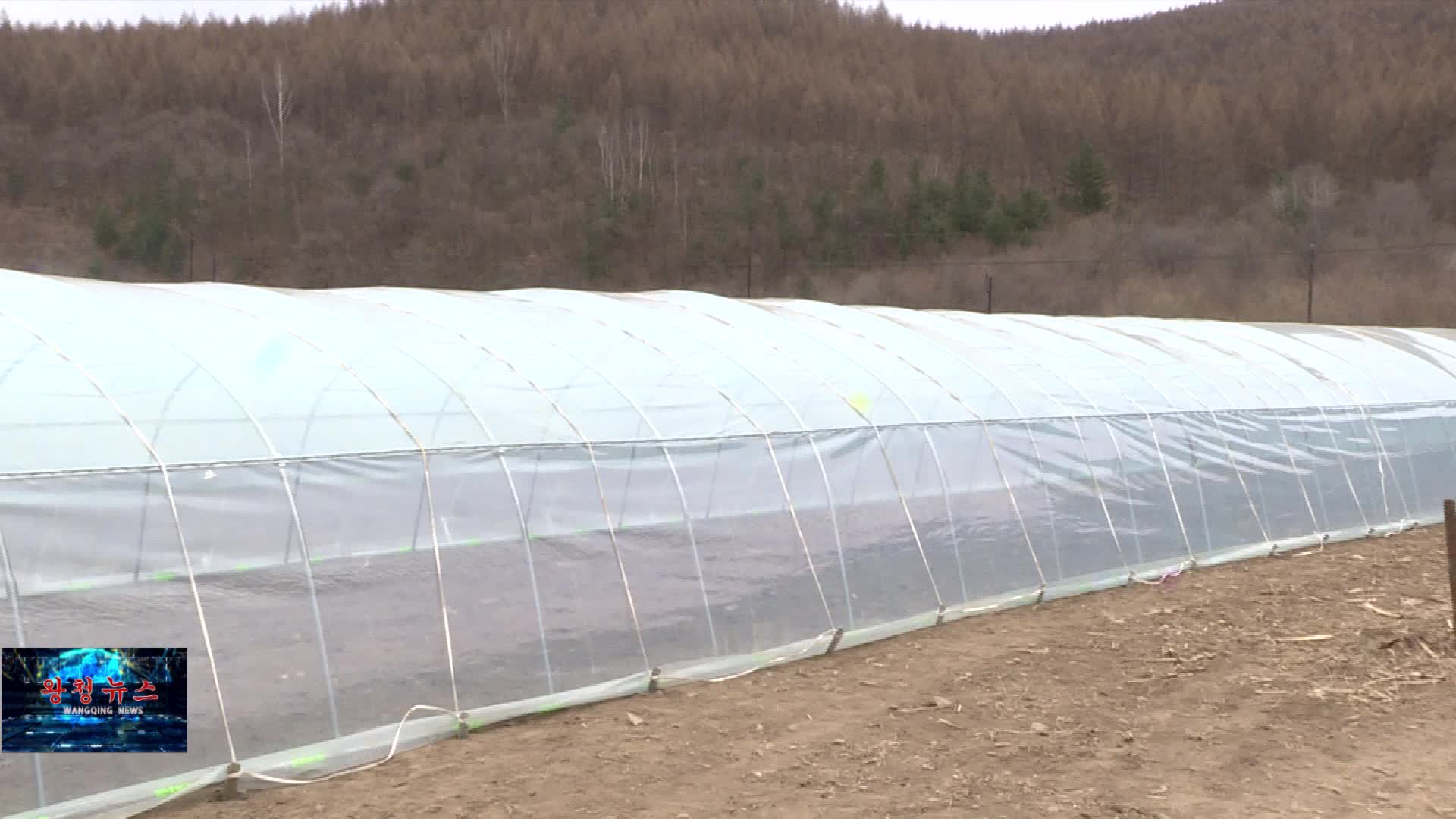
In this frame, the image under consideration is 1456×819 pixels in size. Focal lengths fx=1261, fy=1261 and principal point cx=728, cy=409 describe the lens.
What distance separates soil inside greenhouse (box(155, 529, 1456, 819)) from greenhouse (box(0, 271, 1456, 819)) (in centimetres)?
53

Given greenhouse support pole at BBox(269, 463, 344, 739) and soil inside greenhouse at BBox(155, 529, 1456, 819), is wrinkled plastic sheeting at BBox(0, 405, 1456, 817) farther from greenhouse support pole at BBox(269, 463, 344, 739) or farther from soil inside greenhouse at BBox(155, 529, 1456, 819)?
soil inside greenhouse at BBox(155, 529, 1456, 819)

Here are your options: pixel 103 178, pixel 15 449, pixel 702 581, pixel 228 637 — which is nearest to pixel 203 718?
pixel 228 637

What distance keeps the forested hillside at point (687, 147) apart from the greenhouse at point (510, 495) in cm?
3060

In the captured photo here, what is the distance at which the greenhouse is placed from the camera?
881cm

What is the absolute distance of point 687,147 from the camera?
276 ft

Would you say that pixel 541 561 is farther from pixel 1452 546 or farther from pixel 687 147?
pixel 687 147

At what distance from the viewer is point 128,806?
8.15 meters

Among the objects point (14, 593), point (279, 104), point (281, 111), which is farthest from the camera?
point (279, 104)

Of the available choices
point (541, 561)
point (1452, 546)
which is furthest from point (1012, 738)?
point (1452, 546)

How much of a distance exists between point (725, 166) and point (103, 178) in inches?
1436

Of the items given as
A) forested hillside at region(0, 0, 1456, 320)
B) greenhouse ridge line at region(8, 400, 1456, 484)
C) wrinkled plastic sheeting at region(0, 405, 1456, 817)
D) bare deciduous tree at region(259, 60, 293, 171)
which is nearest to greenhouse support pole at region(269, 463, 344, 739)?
wrinkled plastic sheeting at region(0, 405, 1456, 817)

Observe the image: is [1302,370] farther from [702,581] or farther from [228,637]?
[228,637]

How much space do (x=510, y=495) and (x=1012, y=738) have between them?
4.69 m

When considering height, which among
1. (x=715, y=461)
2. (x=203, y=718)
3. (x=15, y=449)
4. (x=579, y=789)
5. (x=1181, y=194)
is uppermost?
(x=1181, y=194)
